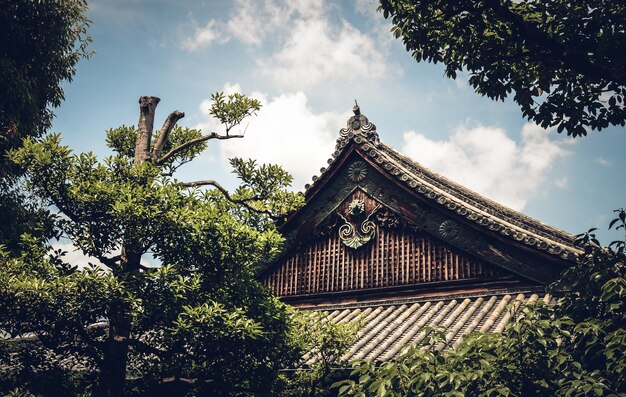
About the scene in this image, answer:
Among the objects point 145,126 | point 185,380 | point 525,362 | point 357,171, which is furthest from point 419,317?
point 145,126

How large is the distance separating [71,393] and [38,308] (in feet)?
4.95

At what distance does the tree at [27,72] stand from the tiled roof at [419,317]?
372 inches

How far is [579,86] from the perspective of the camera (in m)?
8.26

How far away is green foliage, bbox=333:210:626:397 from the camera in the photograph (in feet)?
17.2

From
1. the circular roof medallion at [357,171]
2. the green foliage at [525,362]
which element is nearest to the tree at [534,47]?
the green foliage at [525,362]

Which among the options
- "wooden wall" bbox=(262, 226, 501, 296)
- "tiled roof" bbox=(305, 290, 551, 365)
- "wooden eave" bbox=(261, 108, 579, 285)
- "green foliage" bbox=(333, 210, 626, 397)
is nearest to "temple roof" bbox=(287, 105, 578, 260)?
"wooden eave" bbox=(261, 108, 579, 285)

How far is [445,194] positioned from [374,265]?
2327 mm

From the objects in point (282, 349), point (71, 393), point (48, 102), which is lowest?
point (71, 393)

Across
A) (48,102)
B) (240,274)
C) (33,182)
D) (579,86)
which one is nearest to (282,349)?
(240,274)

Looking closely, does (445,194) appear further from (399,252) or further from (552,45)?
(552,45)

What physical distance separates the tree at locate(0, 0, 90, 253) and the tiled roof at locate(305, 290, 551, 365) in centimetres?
946

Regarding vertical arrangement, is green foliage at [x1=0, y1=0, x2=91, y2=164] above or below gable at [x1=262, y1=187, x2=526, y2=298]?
above

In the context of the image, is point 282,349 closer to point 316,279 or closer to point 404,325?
point 404,325

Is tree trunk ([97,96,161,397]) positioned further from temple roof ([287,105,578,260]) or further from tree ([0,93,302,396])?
temple roof ([287,105,578,260])
